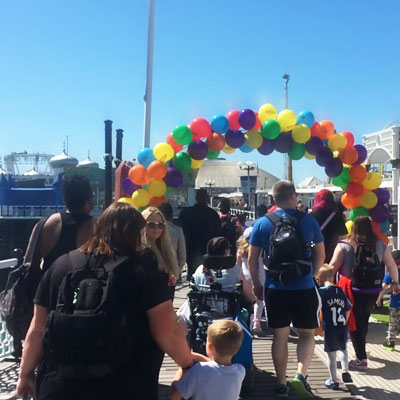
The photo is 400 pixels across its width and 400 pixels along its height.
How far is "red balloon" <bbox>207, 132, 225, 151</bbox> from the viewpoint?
7484mm

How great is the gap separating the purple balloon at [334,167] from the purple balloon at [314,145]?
26 centimetres

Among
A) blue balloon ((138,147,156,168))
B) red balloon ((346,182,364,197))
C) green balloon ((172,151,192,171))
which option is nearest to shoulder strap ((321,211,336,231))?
red balloon ((346,182,364,197))

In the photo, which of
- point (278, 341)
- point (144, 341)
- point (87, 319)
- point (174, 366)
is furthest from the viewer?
point (174, 366)

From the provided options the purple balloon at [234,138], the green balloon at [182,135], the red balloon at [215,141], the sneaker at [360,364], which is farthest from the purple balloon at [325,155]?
the sneaker at [360,364]

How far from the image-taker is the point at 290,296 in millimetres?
3863

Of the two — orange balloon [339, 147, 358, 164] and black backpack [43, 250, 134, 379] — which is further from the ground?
orange balloon [339, 147, 358, 164]

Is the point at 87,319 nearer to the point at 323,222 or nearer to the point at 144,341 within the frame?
the point at 144,341

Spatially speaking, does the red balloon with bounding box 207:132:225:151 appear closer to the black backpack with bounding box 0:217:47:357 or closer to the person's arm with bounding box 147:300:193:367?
the black backpack with bounding box 0:217:47:357

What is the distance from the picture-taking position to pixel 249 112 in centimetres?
728

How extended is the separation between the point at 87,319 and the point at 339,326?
304cm

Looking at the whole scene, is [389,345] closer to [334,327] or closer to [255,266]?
→ [334,327]

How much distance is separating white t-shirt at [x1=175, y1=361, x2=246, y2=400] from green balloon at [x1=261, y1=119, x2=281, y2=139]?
503 centimetres

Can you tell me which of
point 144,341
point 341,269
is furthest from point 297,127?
point 144,341

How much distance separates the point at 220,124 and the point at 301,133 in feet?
3.98
